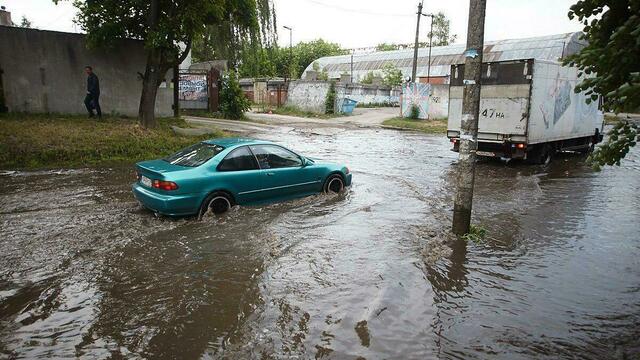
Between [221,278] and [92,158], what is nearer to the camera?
[221,278]

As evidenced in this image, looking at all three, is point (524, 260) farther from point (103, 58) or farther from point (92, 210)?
point (103, 58)

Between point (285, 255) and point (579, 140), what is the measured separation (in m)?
15.0

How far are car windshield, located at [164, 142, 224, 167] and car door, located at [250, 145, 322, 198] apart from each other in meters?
0.71

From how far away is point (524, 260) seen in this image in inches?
259

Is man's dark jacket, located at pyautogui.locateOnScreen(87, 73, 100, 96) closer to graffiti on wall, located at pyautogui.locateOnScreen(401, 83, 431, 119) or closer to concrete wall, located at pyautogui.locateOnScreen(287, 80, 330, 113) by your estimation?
concrete wall, located at pyautogui.locateOnScreen(287, 80, 330, 113)

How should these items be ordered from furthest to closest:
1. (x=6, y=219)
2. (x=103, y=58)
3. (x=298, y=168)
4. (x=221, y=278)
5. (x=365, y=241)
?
1. (x=103, y=58)
2. (x=298, y=168)
3. (x=6, y=219)
4. (x=365, y=241)
5. (x=221, y=278)

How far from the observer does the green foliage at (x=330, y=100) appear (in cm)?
3306

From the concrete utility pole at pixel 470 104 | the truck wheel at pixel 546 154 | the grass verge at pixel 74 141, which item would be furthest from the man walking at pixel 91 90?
the truck wheel at pixel 546 154

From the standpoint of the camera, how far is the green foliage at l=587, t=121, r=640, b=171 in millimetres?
4117

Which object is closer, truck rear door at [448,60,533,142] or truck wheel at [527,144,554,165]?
truck rear door at [448,60,533,142]

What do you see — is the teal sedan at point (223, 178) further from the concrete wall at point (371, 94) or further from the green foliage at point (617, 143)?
the concrete wall at point (371, 94)

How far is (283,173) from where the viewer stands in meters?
8.79

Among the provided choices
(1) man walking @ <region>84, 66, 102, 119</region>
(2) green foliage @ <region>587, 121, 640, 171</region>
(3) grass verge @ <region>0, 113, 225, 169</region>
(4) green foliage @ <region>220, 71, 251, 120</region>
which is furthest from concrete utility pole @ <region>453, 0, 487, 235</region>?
(4) green foliage @ <region>220, 71, 251, 120</region>

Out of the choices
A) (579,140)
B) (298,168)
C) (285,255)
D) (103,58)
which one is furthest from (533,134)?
(103,58)
